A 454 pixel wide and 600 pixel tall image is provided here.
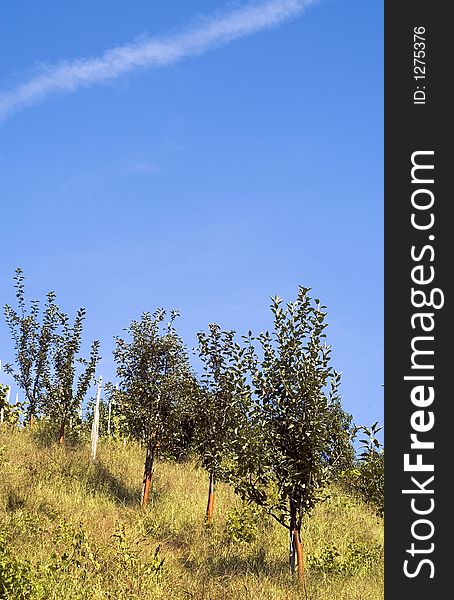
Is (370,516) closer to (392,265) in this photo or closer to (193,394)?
(193,394)


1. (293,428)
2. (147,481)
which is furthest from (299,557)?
(147,481)

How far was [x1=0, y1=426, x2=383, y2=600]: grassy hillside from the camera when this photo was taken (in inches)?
416

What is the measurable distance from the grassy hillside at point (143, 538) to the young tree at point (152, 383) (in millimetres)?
1886

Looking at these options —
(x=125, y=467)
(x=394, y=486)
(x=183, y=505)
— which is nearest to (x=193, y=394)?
(x=183, y=505)

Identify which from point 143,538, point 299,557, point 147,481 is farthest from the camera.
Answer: point 147,481

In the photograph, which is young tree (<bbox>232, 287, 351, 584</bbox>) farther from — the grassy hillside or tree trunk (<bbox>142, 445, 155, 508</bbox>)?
tree trunk (<bbox>142, 445, 155, 508</bbox>)

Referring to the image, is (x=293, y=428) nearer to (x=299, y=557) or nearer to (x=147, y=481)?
(x=299, y=557)

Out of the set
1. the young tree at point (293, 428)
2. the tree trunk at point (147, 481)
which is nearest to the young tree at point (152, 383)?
the tree trunk at point (147, 481)

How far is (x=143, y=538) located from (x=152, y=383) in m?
6.33

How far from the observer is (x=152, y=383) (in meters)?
21.0

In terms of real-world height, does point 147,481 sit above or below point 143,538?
above

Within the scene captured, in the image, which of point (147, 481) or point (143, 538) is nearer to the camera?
point (143, 538)

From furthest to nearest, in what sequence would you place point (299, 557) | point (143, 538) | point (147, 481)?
point (147, 481) → point (143, 538) → point (299, 557)

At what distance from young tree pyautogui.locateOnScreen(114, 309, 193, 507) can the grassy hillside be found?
1886 millimetres
